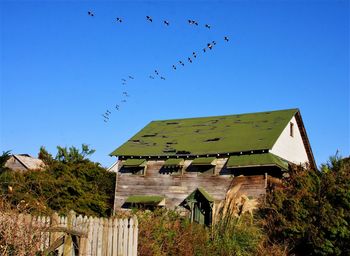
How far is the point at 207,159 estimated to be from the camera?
2762 centimetres

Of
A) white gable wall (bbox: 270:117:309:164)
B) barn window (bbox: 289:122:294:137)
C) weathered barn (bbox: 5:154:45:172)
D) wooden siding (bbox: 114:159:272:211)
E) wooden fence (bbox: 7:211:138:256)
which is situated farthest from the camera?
weathered barn (bbox: 5:154:45:172)

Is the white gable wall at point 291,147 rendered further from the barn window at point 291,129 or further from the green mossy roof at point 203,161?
the green mossy roof at point 203,161

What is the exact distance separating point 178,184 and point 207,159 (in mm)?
2759

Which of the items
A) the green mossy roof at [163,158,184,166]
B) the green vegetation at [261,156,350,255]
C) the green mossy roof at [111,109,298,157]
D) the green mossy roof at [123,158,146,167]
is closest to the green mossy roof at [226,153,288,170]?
the green mossy roof at [111,109,298,157]

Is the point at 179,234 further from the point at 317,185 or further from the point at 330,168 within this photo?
the point at 330,168

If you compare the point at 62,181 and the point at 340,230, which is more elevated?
the point at 62,181

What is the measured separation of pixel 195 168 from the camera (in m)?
28.6

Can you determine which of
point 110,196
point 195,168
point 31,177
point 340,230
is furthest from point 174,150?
point 340,230

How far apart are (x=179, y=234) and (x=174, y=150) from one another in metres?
16.7

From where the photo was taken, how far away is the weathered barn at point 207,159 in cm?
2598

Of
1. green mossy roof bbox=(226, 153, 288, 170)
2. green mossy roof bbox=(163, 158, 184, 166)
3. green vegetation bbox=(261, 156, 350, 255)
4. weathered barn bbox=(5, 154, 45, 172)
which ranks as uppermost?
weathered barn bbox=(5, 154, 45, 172)

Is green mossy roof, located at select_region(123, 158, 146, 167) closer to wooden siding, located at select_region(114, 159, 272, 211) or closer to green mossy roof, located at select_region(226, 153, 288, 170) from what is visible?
wooden siding, located at select_region(114, 159, 272, 211)

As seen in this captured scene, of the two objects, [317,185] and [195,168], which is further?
[195,168]

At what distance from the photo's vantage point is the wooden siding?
2562cm
